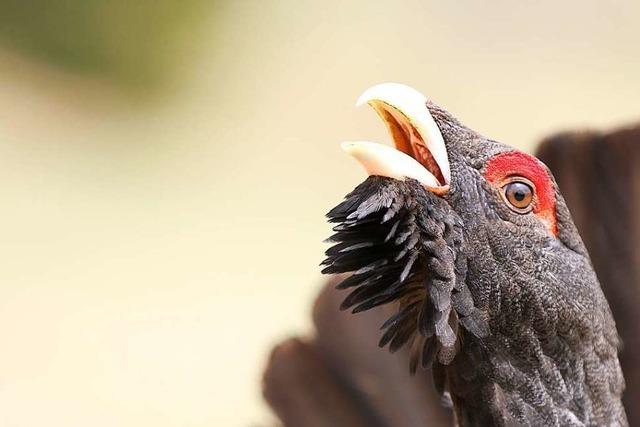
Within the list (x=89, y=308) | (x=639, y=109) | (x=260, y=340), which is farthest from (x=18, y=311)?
(x=639, y=109)

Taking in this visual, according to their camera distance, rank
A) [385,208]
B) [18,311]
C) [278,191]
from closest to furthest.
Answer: [385,208] → [18,311] → [278,191]

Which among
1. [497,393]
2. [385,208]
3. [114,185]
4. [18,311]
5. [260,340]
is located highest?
[114,185]

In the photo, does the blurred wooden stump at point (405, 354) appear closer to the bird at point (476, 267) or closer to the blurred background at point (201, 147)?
the blurred background at point (201, 147)

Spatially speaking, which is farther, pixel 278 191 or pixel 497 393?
pixel 278 191

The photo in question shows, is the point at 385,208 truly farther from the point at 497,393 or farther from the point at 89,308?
the point at 89,308

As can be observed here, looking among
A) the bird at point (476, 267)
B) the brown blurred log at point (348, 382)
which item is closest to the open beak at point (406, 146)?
the bird at point (476, 267)

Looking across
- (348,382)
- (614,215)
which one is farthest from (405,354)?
(614,215)

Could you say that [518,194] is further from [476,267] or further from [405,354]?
[405,354]

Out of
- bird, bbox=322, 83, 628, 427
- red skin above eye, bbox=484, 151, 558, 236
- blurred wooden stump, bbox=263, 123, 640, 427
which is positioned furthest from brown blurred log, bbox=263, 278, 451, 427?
red skin above eye, bbox=484, 151, 558, 236
